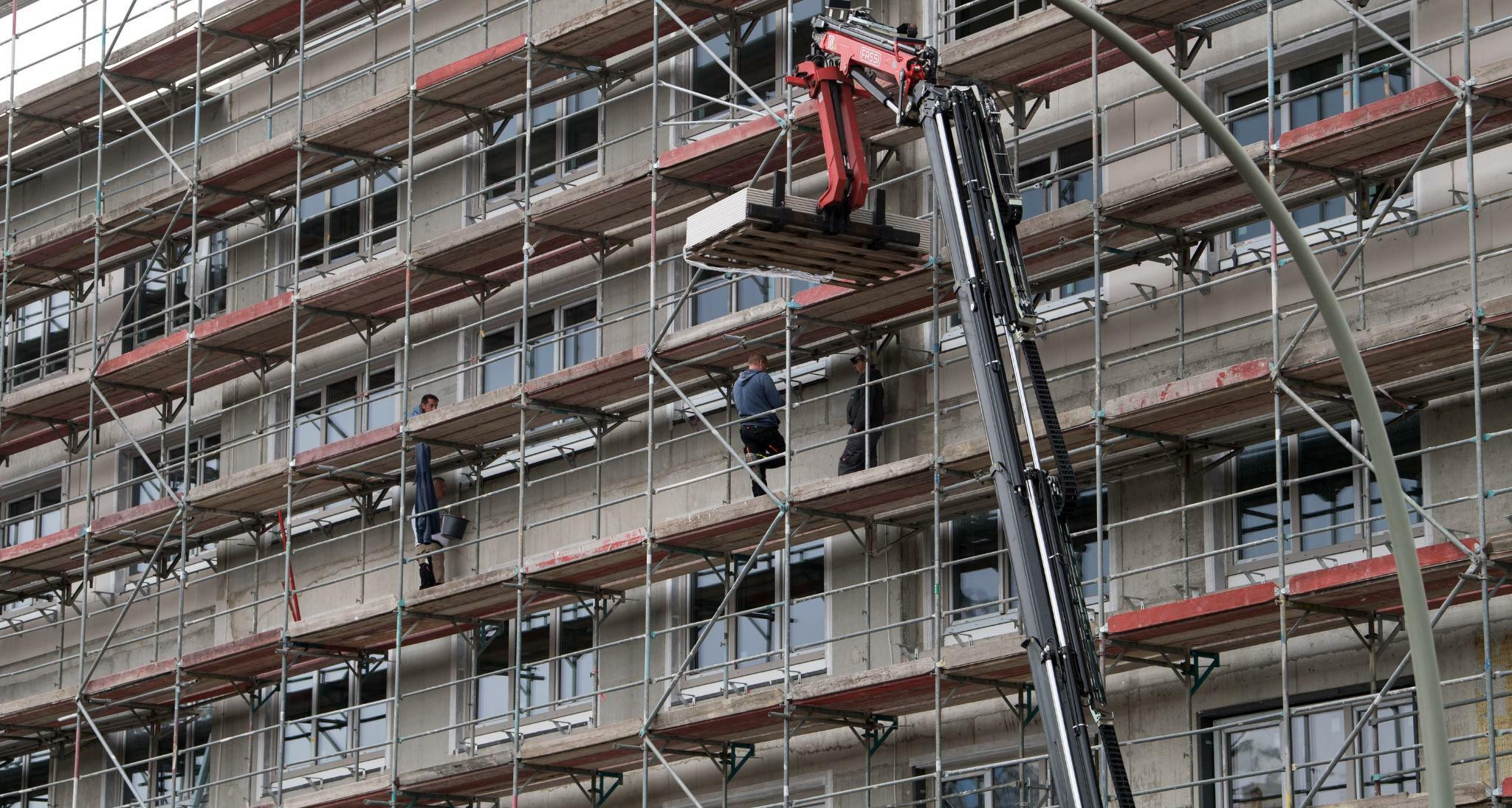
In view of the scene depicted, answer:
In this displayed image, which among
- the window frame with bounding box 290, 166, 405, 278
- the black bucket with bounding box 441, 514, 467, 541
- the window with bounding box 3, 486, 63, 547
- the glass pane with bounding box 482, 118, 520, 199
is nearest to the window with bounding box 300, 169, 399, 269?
the window frame with bounding box 290, 166, 405, 278

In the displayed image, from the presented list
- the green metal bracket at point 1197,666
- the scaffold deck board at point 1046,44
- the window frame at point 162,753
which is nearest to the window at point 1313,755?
the green metal bracket at point 1197,666

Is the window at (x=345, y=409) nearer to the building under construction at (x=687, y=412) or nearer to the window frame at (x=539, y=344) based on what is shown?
the building under construction at (x=687, y=412)

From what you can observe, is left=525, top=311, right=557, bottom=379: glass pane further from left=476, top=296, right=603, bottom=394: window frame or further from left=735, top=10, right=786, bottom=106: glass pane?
left=735, top=10, right=786, bottom=106: glass pane

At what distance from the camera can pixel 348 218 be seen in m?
36.1

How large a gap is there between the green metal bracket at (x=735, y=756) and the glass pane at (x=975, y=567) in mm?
2889

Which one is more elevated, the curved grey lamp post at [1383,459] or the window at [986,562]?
the window at [986,562]

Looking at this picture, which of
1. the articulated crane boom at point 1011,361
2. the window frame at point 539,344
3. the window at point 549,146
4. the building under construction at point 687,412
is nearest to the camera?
the articulated crane boom at point 1011,361

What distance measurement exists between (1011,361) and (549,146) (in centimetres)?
1331

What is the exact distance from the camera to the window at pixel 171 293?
123 feet

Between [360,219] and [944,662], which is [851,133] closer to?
[944,662]

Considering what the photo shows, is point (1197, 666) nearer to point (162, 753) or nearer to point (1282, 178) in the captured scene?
point (1282, 178)

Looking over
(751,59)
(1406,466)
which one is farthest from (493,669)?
(1406,466)

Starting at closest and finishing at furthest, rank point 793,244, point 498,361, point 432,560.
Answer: point 793,244
point 432,560
point 498,361

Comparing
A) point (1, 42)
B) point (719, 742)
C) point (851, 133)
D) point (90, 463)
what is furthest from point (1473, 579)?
point (1, 42)
